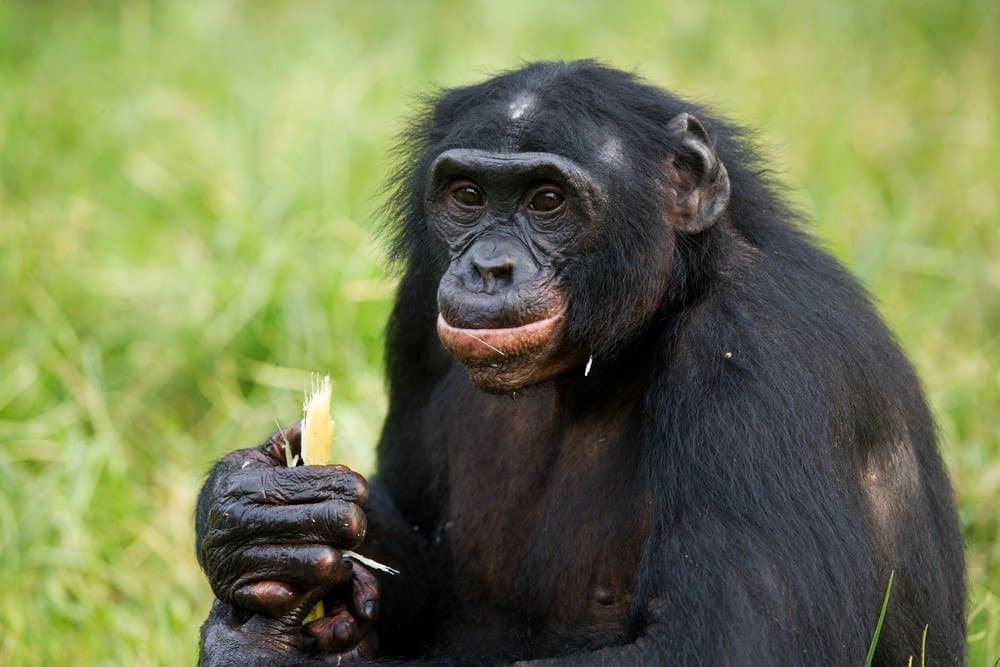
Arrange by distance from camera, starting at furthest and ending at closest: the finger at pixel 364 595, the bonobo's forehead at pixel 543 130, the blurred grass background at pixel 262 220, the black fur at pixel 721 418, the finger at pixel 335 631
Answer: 1. the blurred grass background at pixel 262 220
2. the finger at pixel 364 595
3. the finger at pixel 335 631
4. the bonobo's forehead at pixel 543 130
5. the black fur at pixel 721 418

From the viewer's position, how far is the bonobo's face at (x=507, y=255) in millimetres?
4973

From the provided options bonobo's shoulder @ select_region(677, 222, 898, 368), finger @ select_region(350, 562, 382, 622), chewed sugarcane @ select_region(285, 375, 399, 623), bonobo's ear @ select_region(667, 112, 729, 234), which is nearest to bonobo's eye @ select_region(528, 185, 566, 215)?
bonobo's ear @ select_region(667, 112, 729, 234)

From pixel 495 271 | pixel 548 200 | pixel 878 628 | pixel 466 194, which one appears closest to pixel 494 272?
pixel 495 271

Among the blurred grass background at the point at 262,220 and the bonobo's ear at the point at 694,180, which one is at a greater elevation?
the bonobo's ear at the point at 694,180

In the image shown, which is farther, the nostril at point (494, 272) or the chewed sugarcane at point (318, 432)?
the chewed sugarcane at point (318, 432)

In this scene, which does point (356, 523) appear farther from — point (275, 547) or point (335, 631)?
point (335, 631)

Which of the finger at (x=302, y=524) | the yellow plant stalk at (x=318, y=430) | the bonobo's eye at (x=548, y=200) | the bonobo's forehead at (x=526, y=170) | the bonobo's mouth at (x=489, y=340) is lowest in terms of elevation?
the finger at (x=302, y=524)

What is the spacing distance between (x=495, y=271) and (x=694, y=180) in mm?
914

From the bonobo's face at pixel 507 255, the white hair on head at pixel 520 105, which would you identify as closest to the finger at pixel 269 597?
the bonobo's face at pixel 507 255

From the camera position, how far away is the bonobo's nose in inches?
198

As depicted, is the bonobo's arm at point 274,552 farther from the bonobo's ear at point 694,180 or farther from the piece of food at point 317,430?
the bonobo's ear at point 694,180

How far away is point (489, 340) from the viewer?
4.95m

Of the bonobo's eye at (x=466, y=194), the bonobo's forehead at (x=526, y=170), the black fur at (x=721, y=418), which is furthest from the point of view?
the bonobo's eye at (x=466, y=194)

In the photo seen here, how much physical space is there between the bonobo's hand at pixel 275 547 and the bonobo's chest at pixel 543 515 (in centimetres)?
71
